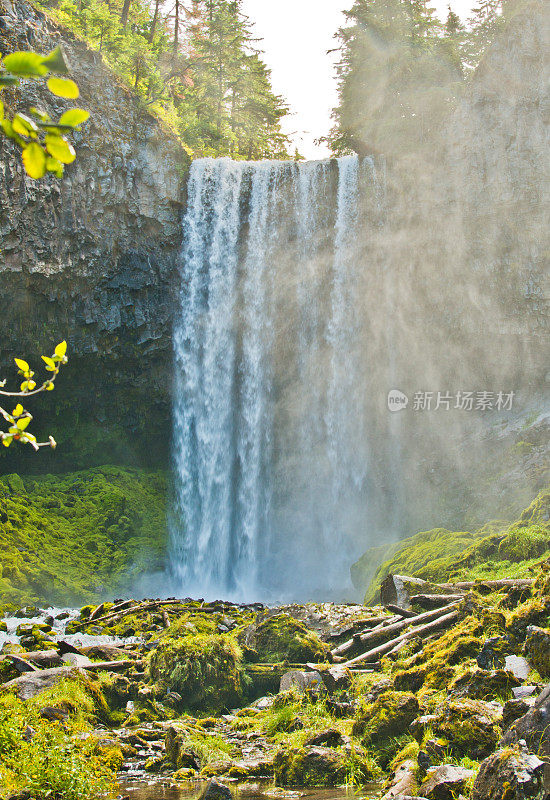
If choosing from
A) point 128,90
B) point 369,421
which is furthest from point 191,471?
point 128,90

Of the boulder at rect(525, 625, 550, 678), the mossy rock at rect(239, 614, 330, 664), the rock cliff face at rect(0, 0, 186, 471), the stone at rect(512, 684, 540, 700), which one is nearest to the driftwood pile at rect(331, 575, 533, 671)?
the mossy rock at rect(239, 614, 330, 664)

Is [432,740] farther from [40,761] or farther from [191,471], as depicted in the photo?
[191,471]

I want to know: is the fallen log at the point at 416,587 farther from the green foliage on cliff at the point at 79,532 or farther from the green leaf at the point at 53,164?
the green foliage on cliff at the point at 79,532

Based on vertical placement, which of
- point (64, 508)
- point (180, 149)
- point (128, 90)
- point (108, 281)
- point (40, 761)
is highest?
point (128, 90)

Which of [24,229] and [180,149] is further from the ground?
[180,149]

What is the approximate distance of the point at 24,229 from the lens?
18844 mm

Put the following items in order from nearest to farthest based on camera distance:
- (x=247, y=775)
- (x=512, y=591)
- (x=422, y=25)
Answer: (x=247, y=775) → (x=512, y=591) → (x=422, y=25)

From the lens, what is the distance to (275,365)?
2348 cm

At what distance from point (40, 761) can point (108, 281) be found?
Result: 19.2 m

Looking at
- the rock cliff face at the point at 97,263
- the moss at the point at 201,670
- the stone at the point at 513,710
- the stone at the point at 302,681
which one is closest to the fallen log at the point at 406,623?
the stone at the point at 302,681

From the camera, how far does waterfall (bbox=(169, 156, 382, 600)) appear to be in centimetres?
2256

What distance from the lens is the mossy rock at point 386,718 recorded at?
16.8 feet

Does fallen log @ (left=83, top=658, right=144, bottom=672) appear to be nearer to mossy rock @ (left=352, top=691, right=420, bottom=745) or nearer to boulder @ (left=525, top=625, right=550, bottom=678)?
mossy rock @ (left=352, top=691, right=420, bottom=745)

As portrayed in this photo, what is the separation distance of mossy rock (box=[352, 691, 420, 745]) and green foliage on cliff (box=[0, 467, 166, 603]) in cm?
1381
